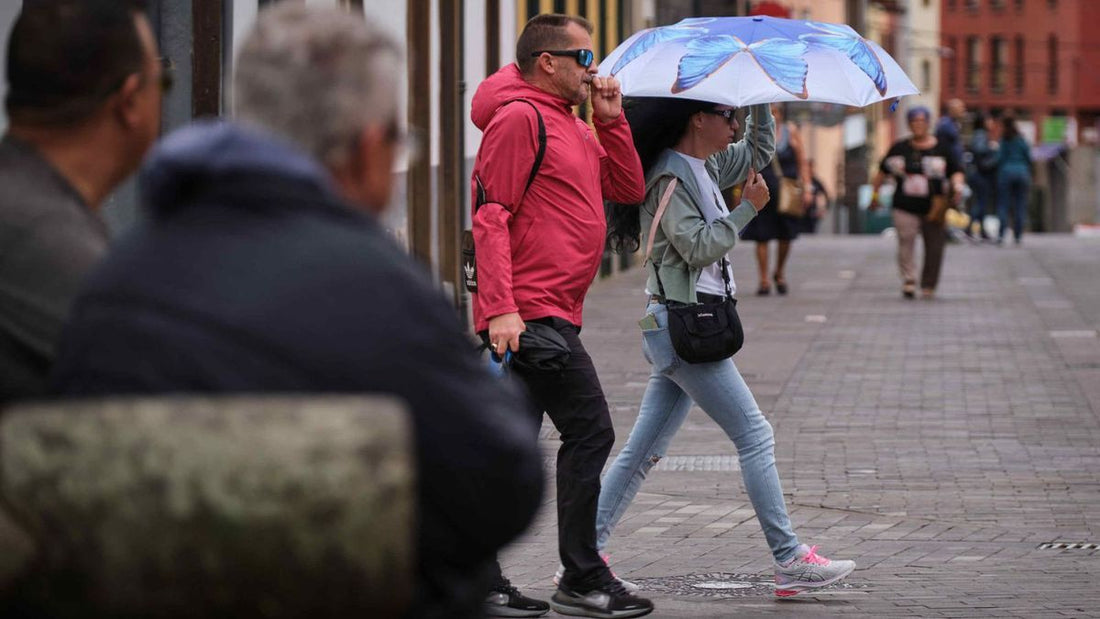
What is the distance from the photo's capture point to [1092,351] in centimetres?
1499

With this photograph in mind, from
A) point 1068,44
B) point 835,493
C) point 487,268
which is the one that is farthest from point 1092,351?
point 1068,44

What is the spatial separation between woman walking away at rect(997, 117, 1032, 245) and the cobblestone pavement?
1076cm

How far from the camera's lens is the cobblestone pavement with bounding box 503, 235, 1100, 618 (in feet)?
22.7

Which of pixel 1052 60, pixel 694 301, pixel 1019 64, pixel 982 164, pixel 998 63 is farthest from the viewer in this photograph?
pixel 998 63

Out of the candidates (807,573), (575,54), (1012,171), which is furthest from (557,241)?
(1012,171)

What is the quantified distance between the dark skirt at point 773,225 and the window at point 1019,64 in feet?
242

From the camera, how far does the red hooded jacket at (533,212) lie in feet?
20.1

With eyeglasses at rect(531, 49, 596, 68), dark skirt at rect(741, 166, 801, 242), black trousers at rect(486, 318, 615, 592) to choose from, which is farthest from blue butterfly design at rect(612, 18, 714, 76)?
dark skirt at rect(741, 166, 801, 242)

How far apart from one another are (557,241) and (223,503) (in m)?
4.03

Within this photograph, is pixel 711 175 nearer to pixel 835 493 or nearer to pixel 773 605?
pixel 773 605

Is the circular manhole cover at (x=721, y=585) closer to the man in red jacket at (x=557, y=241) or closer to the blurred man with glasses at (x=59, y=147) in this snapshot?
the man in red jacket at (x=557, y=241)

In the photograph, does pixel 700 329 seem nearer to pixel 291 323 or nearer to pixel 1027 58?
pixel 291 323

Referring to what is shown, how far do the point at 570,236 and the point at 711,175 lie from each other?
881 mm

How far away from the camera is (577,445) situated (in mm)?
6297
